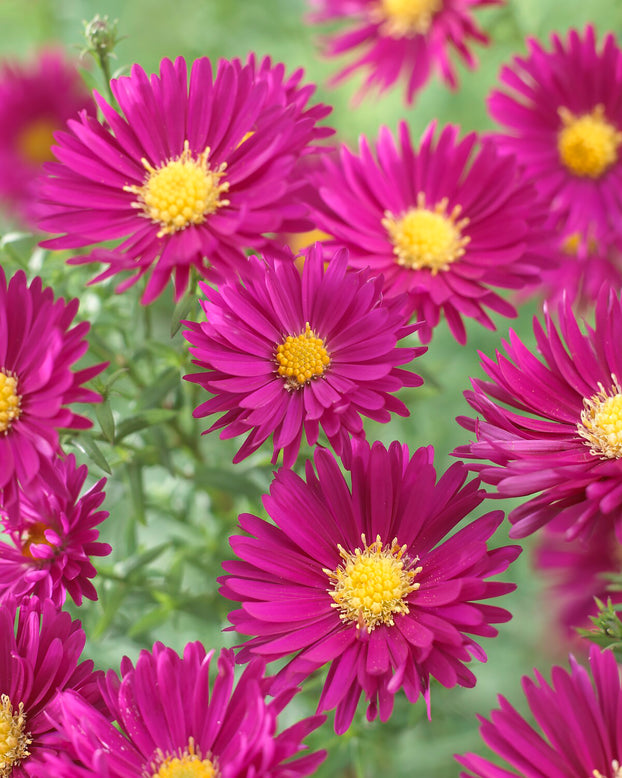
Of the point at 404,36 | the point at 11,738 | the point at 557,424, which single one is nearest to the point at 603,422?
the point at 557,424

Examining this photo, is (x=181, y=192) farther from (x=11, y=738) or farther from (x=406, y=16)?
(x=406, y=16)

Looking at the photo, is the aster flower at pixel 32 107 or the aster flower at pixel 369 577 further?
the aster flower at pixel 32 107

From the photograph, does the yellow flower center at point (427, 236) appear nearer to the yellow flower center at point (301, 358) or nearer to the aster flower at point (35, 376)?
the yellow flower center at point (301, 358)

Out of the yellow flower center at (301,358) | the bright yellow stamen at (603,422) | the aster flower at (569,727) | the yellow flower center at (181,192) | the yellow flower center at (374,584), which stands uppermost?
the yellow flower center at (181,192)

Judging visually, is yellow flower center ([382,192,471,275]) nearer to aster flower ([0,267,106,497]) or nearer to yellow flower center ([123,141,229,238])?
yellow flower center ([123,141,229,238])

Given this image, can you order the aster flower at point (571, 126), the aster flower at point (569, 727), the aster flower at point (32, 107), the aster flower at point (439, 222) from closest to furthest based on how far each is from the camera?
the aster flower at point (569, 727) → the aster flower at point (439, 222) → the aster flower at point (571, 126) → the aster flower at point (32, 107)

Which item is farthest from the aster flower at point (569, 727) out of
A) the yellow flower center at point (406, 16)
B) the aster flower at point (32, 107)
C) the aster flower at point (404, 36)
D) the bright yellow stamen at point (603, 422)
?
the aster flower at point (32, 107)

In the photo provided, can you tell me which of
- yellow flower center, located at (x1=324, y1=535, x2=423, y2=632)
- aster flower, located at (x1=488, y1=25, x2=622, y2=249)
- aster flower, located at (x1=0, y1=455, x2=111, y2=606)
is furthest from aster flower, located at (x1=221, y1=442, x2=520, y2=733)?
aster flower, located at (x1=488, y1=25, x2=622, y2=249)

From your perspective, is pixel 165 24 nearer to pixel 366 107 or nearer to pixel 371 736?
pixel 366 107
